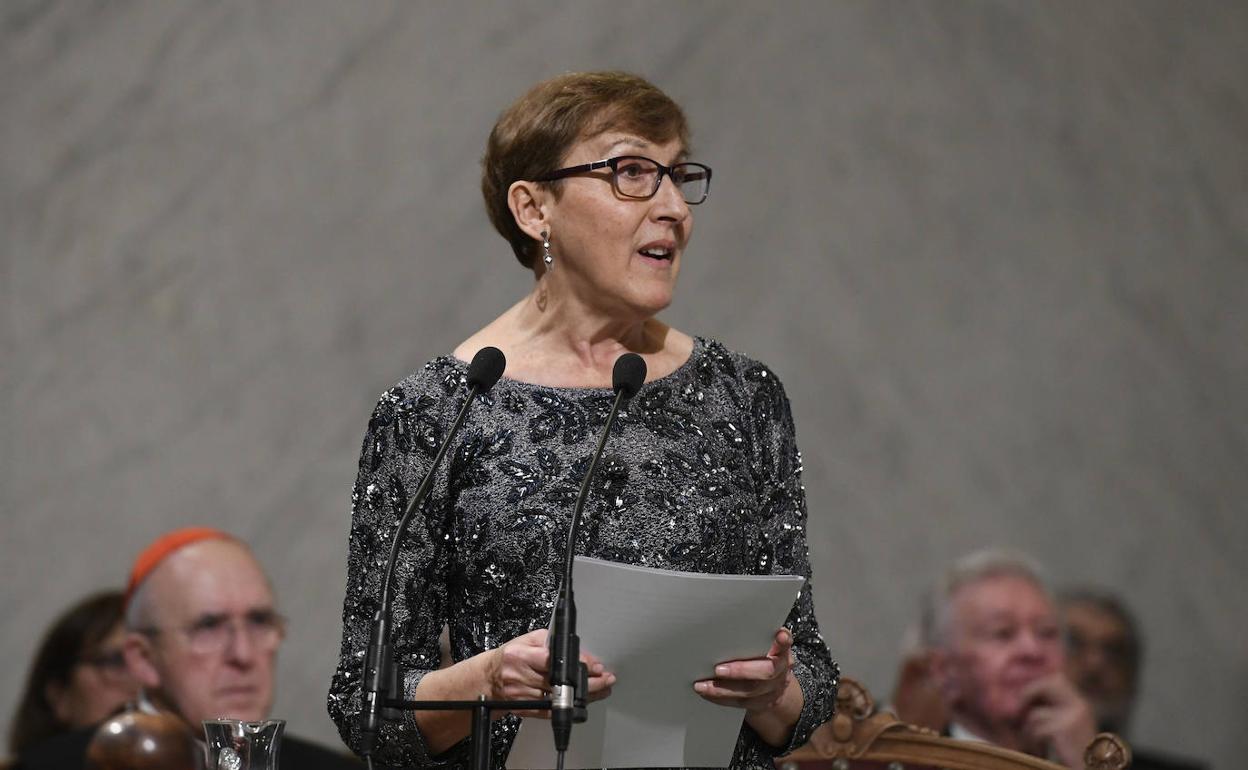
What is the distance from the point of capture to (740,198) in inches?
205

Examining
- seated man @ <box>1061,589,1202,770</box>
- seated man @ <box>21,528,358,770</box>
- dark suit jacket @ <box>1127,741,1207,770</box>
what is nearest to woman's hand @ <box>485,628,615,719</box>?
seated man @ <box>21,528,358,770</box>

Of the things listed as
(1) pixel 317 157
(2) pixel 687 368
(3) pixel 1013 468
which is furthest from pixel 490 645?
(3) pixel 1013 468

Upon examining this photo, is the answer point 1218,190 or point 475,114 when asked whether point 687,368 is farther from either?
point 1218,190

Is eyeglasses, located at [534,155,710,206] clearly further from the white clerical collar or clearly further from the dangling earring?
the white clerical collar

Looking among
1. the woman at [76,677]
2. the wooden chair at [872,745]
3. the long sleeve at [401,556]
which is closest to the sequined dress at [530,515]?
the long sleeve at [401,556]

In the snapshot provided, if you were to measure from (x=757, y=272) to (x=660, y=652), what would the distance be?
3.37m

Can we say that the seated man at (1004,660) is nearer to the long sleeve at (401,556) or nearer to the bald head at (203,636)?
the bald head at (203,636)

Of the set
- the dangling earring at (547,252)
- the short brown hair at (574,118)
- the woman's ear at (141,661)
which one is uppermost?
the short brown hair at (574,118)

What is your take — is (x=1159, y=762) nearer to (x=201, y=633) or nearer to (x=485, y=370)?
(x=201, y=633)

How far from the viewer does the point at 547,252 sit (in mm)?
2336

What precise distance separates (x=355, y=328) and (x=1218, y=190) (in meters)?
3.13

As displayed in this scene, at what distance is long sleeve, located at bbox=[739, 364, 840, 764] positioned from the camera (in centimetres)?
220

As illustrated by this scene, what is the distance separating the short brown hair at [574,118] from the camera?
2.26 m

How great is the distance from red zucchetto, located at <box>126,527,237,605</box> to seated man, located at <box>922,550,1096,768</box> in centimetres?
180
